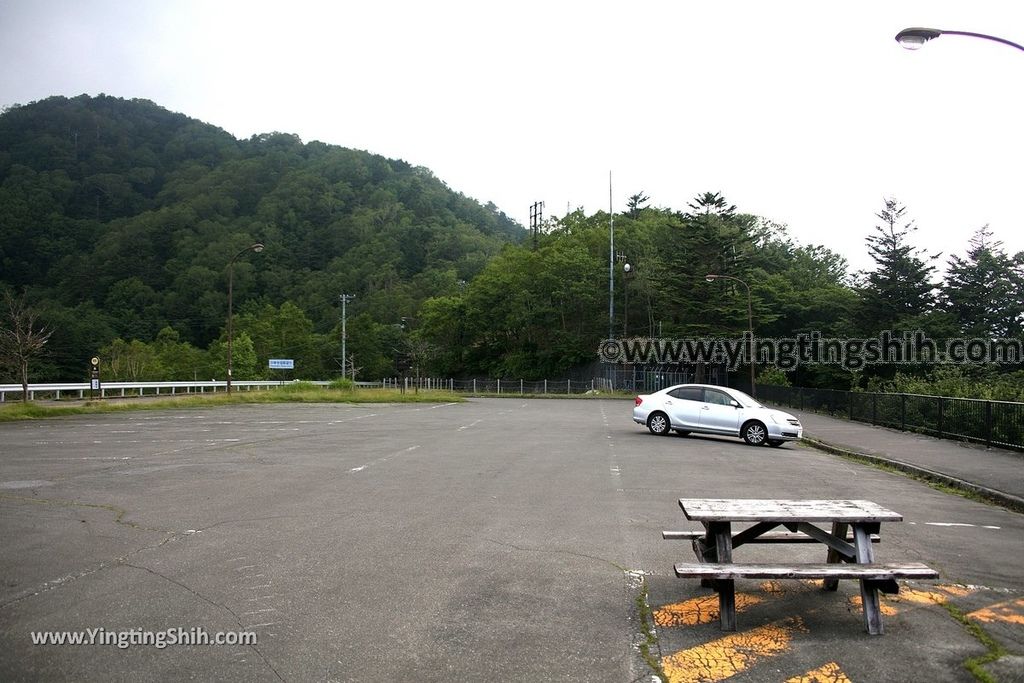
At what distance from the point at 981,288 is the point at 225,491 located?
6751 cm

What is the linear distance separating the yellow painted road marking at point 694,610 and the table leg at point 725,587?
13cm

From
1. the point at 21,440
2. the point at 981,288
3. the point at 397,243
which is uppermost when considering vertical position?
the point at 397,243

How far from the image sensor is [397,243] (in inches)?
4953

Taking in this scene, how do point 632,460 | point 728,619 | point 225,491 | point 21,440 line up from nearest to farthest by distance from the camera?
point 728,619 → point 225,491 → point 632,460 → point 21,440

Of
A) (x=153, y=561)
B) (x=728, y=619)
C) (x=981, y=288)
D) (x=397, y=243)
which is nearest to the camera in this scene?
(x=728, y=619)

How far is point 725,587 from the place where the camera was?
17.0 ft

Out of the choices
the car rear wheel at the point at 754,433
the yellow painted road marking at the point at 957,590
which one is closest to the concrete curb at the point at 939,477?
the car rear wheel at the point at 754,433

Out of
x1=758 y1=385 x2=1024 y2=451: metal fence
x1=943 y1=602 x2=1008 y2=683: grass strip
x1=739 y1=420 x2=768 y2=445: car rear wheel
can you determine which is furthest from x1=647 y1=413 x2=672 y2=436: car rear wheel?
x1=943 y1=602 x2=1008 y2=683: grass strip

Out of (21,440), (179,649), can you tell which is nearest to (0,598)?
(179,649)

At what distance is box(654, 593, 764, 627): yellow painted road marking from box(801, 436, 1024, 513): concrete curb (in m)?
6.92

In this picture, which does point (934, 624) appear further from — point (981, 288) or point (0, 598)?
point (981, 288)

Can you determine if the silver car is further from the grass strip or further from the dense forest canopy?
the dense forest canopy

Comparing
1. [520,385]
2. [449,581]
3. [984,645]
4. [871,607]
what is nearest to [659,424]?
[449,581]

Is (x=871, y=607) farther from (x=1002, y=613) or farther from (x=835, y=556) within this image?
(x=1002, y=613)
